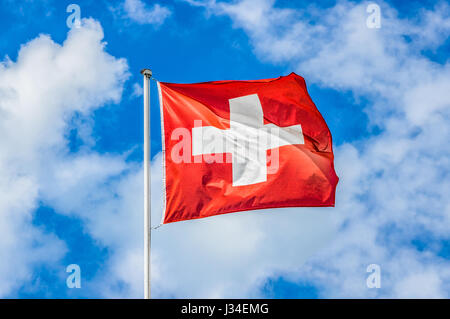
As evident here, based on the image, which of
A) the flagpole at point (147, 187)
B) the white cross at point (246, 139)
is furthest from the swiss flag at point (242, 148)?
the flagpole at point (147, 187)

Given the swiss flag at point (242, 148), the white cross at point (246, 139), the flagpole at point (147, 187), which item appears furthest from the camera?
the white cross at point (246, 139)

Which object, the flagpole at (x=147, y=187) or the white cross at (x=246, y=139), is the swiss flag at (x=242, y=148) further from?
the flagpole at (x=147, y=187)

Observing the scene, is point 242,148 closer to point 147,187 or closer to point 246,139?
point 246,139

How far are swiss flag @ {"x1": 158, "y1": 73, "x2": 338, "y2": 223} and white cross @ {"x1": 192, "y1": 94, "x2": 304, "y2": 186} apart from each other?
0.03 metres

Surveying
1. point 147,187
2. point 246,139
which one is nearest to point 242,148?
point 246,139

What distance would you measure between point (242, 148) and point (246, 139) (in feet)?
1.22

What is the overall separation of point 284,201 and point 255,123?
9.29 ft

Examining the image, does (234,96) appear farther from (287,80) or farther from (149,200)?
(149,200)

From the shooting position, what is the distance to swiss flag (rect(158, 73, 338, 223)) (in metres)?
18.6

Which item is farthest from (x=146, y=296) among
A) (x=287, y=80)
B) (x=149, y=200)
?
(x=287, y=80)

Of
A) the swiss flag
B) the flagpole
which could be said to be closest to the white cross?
the swiss flag

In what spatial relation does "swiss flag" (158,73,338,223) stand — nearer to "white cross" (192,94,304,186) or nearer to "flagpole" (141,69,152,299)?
"white cross" (192,94,304,186)

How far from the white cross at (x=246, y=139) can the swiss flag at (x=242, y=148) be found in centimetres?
3

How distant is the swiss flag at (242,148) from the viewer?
18.6 m
